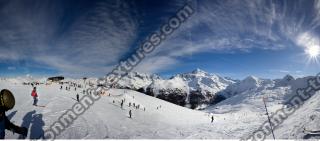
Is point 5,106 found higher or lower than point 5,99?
lower

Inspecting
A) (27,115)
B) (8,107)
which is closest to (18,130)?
(8,107)

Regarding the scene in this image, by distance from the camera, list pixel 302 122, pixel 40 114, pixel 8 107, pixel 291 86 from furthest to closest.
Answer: pixel 291 86, pixel 40 114, pixel 302 122, pixel 8 107

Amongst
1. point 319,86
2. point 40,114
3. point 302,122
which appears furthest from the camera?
point 319,86

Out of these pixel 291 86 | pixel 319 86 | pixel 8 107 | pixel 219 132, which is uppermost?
pixel 291 86

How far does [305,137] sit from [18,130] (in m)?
14.6

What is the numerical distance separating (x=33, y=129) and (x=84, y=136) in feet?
14.1

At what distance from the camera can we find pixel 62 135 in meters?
22.0

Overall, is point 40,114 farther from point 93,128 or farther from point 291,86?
point 291,86

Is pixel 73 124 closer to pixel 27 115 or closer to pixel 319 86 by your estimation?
pixel 27 115

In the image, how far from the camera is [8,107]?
21.1ft

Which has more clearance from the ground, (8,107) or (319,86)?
(319,86)

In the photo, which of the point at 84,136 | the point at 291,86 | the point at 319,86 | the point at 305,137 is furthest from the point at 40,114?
the point at 291,86

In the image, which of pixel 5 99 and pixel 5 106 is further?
pixel 5 106

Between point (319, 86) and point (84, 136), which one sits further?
point (319, 86)
